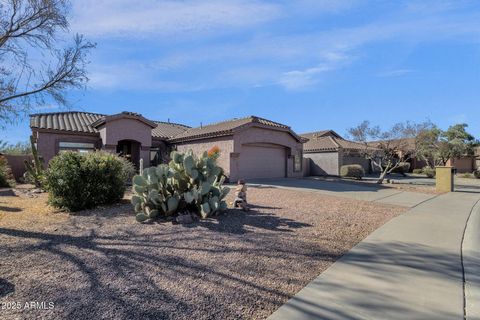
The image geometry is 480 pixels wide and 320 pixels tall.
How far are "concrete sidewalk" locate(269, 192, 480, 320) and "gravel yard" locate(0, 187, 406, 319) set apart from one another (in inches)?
11.8

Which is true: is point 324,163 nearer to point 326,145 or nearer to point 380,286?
point 326,145

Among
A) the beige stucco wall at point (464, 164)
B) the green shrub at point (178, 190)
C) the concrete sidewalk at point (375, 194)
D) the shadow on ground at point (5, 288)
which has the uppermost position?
the beige stucco wall at point (464, 164)

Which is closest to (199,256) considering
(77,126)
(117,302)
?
(117,302)

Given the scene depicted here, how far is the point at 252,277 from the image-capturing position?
4527 millimetres

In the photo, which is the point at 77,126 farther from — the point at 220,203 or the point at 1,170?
the point at 220,203

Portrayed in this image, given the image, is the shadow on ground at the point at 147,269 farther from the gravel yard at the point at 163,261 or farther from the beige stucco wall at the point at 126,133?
the beige stucco wall at the point at 126,133

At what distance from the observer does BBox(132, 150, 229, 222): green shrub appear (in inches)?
308

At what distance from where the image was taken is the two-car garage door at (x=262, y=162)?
65.3ft

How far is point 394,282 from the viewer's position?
4.59m

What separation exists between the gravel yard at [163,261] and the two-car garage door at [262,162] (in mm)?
10971

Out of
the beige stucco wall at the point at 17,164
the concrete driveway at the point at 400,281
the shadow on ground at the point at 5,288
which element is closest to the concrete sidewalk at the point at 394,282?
the concrete driveway at the point at 400,281

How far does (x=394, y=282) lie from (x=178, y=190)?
554cm

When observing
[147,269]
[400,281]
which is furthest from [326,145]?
[147,269]

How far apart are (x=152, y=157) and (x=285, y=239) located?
18662mm
